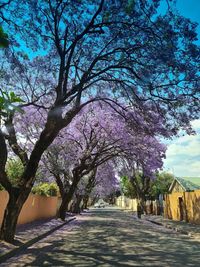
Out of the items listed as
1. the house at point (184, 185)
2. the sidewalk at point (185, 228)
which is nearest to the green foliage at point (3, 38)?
the sidewalk at point (185, 228)

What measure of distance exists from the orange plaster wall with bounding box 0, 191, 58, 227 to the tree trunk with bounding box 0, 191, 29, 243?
13.6ft

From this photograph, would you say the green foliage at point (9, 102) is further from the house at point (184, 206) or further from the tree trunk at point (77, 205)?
the tree trunk at point (77, 205)

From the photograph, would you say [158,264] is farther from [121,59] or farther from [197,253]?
[121,59]

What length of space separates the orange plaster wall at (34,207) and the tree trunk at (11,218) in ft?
13.6

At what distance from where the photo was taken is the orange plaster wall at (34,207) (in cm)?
1761

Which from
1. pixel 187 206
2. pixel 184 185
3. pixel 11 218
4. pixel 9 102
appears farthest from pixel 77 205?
pixel 9 102

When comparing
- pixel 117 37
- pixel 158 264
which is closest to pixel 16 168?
pixel 117 37

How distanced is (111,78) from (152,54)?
278 cm

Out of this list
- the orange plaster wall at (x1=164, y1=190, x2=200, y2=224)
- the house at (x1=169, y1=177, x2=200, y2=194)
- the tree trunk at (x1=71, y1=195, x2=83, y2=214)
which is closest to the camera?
the orange plaster wall at (x1=164, y1=190, x2=200, y2=224)

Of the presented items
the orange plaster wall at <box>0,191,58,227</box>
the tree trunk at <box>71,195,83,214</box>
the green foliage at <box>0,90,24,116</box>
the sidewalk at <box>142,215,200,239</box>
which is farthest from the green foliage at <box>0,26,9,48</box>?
the tree trunk at <box>71,195,83,214</box>

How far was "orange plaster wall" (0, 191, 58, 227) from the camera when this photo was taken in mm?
17609

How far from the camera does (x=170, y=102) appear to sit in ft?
49.8

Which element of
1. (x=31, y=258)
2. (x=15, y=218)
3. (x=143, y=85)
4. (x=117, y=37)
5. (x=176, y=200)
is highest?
(x=117, y=37)

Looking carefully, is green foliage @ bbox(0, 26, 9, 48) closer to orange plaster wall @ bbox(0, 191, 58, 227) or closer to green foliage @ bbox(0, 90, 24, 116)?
green foliage @ bbox(0, 90, 24, 116)
